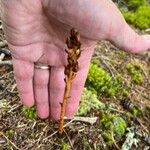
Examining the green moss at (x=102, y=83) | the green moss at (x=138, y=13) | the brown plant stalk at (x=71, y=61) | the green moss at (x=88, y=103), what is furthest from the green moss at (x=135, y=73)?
the brown plant stalk at (x=71, y=61)

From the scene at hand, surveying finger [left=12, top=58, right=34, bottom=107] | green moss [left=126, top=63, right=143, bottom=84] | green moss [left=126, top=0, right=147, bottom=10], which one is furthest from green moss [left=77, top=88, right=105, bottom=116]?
green moss [left=126, top=0, right=147, bottom=10]

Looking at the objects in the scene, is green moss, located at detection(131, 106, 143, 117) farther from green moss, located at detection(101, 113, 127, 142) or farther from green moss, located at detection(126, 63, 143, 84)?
green moss, located at detection(126, 63, 143, 84)

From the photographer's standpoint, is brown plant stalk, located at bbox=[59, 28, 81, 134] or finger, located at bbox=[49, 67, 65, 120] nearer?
brown plant stalk, located at bbox=[59, 28, 81, 134]

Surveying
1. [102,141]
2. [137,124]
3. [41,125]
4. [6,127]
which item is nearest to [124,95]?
[137,124]

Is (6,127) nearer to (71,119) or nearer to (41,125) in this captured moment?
(41,125)

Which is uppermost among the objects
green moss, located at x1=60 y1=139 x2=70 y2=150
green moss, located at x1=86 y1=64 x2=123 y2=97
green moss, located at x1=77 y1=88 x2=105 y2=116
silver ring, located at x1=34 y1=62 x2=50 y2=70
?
silver ring, located at x1=34 y1=62 x2=50 y2=70

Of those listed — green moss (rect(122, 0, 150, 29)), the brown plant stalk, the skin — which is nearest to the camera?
the brown plant stalk

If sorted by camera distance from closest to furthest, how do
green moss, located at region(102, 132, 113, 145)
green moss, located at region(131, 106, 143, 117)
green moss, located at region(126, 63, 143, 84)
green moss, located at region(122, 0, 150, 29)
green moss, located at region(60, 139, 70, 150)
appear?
green moss, located at region(60, 139, 70, 150)
green moss, located at region(102, 132, 113, 145)
green moss, located at region(131, 106, 143, 117)
green moss, located at region(126, 63, 143, 84)
green moss, located at region(122, 0, 150, 29)
